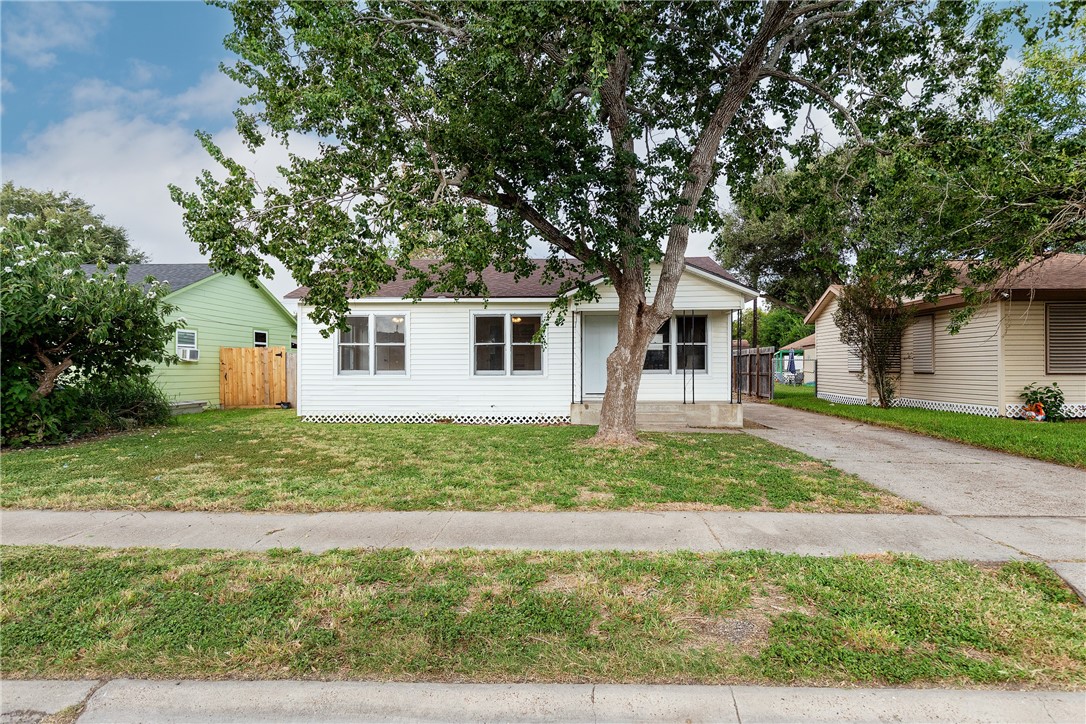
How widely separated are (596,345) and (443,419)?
4.41 metres

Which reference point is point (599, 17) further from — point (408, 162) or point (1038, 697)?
point (1038, 697)

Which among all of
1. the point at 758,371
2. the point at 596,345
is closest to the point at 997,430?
the point at 596,345

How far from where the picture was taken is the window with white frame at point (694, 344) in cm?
1270

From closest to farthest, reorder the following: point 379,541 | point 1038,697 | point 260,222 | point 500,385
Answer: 1. point 1038,697
2. point 379,541
3. point 260,222
4. point 500,385

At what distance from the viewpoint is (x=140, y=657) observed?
8.34ft

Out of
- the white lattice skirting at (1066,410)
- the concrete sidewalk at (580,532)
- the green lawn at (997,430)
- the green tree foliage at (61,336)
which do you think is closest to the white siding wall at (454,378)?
the green tree foliage at (61,336)

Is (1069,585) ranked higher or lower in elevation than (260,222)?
lower

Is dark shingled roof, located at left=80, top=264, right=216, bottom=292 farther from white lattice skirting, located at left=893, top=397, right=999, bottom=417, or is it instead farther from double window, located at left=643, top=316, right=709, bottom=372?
white lattice skirting, located at left=893, top=397, right=999, bottom=417

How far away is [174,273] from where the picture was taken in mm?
15922

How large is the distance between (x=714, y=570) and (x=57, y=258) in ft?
38.7

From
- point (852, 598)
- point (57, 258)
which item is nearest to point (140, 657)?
point (852, 598)

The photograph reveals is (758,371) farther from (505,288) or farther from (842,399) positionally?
(505,288)

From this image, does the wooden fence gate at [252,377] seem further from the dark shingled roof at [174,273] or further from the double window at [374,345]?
the double window at [374,345]

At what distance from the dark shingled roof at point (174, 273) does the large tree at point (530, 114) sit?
28.8ft
